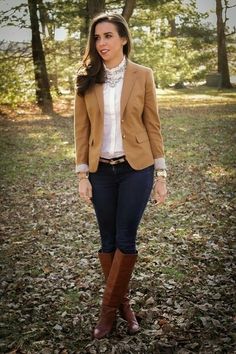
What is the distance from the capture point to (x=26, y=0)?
671 inches

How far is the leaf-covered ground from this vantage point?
155 inches

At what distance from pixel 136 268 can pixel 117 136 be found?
8.11 feet

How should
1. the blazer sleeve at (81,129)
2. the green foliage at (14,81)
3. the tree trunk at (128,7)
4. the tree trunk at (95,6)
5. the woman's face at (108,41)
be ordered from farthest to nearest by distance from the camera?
the tree trunk at (128,7) → the tree trunk at (95,6) → the green foliage at (14,81) → the blazer sleeve at (81,129) → the woman's face at (108,41)

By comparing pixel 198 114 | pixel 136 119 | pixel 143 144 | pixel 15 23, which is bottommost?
pixel 198 114

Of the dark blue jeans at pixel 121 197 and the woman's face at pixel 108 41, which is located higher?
the woman's face at pixel 108 41

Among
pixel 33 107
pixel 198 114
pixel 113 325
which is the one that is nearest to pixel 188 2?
pixel 198 114

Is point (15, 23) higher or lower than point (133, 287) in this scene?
higher

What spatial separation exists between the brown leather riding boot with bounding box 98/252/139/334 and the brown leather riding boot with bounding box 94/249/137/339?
13cm

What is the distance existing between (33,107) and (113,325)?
17.9 meters

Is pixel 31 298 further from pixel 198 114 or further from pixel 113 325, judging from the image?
pixel 198 114

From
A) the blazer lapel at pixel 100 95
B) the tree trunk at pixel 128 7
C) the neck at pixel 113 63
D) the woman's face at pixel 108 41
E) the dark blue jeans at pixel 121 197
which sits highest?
the tree trunk at pixel 128 7

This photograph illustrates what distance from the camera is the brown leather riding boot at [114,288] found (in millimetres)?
3678

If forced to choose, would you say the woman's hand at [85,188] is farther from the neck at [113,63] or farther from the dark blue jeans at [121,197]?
the neck at [113,63]

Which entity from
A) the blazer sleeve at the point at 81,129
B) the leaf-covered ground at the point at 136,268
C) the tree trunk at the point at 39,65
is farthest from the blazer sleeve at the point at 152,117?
the tree trunk at the point at 39,65
